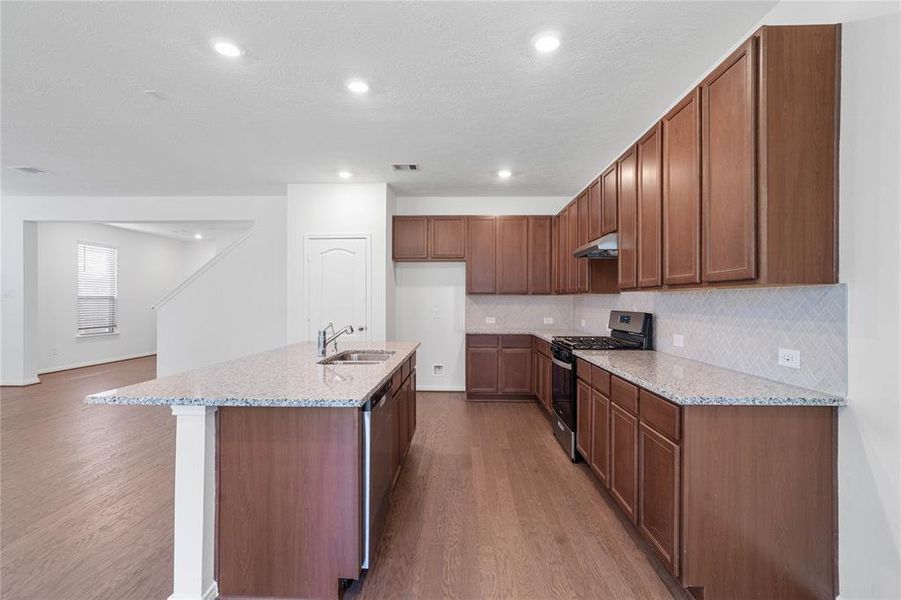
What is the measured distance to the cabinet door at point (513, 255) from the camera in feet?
16.8

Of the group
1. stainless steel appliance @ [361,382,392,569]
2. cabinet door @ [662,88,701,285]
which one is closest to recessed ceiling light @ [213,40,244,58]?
stainless steel appliance @ [361,382,392,569]

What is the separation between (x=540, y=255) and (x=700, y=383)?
337cm

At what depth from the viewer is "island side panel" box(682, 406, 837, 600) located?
5.30ft

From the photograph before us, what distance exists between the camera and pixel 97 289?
25.0 feet

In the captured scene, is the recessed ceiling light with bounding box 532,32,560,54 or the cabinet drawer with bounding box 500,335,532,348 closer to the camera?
the recessed ceiling light with bounding box 532,32,560,54

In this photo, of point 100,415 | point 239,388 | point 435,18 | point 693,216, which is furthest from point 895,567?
point 100,415

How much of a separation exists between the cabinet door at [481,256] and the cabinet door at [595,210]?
5.38ft

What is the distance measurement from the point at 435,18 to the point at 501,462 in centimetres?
298

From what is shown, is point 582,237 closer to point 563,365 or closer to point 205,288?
point 563,365

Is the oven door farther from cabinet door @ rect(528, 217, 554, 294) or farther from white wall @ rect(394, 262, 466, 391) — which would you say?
white wall @ rect(394, 262, 466, 391)

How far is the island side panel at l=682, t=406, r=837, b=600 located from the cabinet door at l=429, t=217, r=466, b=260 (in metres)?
3.81

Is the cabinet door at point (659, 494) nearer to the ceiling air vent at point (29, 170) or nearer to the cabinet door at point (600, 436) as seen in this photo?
the cabinet door at point (600, 436)

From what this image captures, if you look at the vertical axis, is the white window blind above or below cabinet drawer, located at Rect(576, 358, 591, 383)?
above

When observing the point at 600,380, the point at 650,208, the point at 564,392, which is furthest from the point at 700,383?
the point at 564,392
